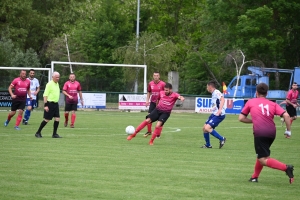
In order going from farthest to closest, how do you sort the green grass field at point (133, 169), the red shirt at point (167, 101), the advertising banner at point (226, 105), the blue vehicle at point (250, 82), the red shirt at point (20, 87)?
the blue vehicle at point (250, 82) < the advertising banner at point (226, 105) < the red shirt at point (20, 87) < the red shirt at point (167, 101) < the green grass field at point (133, 169)

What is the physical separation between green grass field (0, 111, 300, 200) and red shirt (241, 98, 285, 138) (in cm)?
89

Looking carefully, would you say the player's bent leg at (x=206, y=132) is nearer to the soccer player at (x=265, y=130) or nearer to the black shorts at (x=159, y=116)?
the black shorts at (x=159, y=116)

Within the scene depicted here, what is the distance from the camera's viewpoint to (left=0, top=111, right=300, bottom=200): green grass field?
9.55 m

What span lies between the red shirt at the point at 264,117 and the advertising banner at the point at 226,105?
29.0m

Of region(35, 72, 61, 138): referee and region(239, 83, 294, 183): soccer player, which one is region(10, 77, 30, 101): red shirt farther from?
region(239, 83, 294, 183): soccer player

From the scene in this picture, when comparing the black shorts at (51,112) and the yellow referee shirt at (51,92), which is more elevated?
the yellow referee shirt at (51,92)

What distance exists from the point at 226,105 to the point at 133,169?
2832cm

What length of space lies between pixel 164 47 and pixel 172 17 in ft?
57.9

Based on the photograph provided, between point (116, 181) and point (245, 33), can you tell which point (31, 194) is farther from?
point (245, 33)

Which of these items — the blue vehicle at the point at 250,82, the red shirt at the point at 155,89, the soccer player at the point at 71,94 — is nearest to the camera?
the red shirt at the point at 155,89

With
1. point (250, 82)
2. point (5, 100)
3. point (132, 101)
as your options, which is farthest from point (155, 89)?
point (250, 82)

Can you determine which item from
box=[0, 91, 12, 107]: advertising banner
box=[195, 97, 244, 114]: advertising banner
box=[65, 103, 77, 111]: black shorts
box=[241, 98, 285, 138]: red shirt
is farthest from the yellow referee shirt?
box=[195, 97, 244, 114]: advertising banner

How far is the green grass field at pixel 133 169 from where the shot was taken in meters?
9.55

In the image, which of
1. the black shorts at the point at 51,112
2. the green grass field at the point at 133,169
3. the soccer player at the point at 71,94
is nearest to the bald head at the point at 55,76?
the black shorts at the point at 51,112
